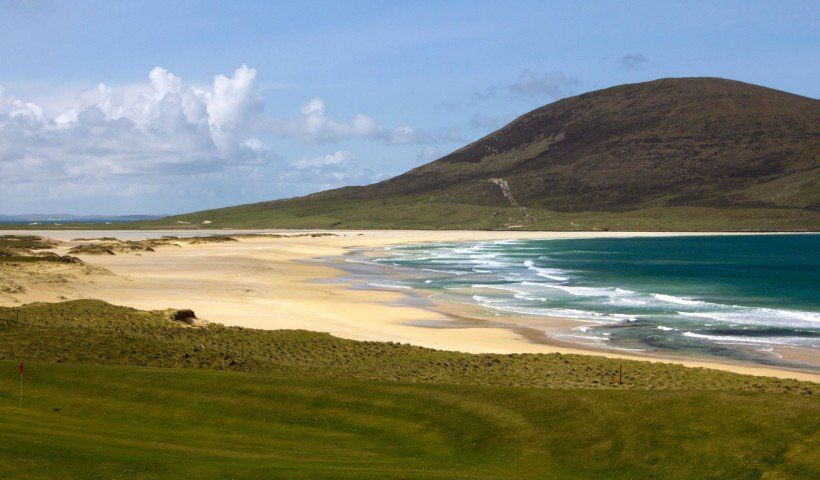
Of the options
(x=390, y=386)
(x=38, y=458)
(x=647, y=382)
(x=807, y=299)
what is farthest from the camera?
(x=807, y=299)

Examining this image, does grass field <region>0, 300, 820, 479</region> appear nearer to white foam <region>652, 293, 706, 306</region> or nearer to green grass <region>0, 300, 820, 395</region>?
green grass <region>0, 300, 820, 395</region>

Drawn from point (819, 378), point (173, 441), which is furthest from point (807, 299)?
point (173, 441)

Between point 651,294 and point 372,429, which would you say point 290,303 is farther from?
point 372,429

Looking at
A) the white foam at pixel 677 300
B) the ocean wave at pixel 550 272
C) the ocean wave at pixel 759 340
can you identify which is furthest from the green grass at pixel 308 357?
the ocean wave at pixel 550 272

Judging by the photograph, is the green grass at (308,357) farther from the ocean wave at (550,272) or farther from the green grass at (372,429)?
the ocean wave at (550,272)

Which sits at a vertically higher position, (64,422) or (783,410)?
(783,410)

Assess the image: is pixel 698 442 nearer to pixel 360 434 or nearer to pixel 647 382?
pixel 360 434

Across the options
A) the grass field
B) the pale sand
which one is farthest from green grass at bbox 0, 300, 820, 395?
the pale sand
